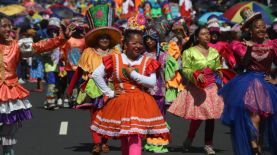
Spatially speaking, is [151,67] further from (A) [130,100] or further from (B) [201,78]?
(B) [201,78]

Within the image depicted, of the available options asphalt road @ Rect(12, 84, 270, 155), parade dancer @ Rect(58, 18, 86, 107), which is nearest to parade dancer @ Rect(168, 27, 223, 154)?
asphalt road @ Rect(12, 84, 270, 155)

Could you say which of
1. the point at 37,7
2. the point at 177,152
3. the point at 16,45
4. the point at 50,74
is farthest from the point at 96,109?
the point at 37,7

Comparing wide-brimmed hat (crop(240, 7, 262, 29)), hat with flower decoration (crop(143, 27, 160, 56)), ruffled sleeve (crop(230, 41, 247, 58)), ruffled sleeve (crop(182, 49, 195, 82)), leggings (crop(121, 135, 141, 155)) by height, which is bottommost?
leggings (crop(121, 135, 141, 155))

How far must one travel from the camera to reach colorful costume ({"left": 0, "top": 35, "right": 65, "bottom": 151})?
10.5 m

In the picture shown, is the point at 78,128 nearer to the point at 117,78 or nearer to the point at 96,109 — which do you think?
the point at 96,109

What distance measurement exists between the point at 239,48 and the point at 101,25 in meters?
2.68

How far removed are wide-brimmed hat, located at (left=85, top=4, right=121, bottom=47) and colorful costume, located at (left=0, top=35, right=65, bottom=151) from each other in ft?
6.24

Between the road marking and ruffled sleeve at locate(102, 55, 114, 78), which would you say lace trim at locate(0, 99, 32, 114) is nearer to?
ruffled sleeve at locate(102, 55, 114, 78)

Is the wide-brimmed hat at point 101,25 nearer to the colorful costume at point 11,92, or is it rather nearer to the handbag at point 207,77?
the handbag at point 207,77

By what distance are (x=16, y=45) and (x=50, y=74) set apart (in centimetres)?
924

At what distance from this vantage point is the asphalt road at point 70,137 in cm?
1325

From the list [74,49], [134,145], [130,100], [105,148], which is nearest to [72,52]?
[74,49]

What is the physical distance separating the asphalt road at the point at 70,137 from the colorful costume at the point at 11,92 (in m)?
2.23

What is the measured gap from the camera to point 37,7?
38.1 metres
